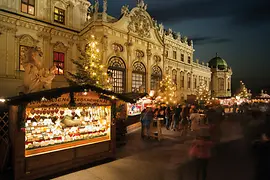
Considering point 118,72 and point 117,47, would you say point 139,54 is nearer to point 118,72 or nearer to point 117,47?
point 117,47

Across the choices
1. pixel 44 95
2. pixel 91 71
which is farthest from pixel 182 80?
pixel 44 95

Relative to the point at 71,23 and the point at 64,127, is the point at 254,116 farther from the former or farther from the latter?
the point at 71,23

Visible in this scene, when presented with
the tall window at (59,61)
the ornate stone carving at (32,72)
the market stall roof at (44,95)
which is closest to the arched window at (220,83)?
the tall window at (59,61)

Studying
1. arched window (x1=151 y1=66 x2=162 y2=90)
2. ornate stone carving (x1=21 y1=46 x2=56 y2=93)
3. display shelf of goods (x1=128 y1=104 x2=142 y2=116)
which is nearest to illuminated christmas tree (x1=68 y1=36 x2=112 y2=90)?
display shelf of goods (x1=128 y1=104 x2=142 y2=116)

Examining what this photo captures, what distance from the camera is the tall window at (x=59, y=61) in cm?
1947

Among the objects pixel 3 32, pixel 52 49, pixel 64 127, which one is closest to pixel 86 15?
pixel 52 49

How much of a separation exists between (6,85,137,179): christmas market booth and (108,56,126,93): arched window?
531 inches

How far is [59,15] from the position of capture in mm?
19891

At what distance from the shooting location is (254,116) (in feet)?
19.7

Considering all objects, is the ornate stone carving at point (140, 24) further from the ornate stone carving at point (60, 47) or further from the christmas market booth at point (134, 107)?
the christmas market booth at point (134, 107)

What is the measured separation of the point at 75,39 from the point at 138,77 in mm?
9689

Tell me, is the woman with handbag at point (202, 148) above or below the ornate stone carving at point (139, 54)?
below

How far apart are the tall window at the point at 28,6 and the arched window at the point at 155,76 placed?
17.2m

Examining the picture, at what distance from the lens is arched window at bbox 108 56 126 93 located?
2120cm
